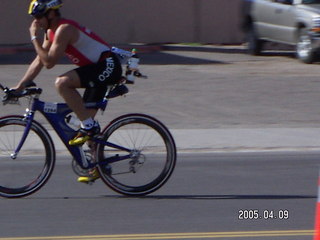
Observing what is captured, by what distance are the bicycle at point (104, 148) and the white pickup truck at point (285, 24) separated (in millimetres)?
10505

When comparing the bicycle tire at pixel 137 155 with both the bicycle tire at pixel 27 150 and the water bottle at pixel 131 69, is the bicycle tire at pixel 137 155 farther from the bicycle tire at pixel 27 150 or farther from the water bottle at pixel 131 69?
the bicycle tire at pixel 27 150

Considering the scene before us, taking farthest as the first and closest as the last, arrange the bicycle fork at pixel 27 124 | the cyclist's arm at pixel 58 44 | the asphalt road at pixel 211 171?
the bicycle fork at pixel 27 124, the cyclist's arm at pixel 58 44, the asphalt road at pixel 211 171

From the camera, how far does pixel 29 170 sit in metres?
8.47

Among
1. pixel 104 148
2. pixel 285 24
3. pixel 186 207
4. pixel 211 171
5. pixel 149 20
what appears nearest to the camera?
pixel 186 207

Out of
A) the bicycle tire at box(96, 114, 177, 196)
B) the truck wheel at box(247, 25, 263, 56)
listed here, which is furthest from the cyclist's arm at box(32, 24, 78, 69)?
the truck wheel at box(247, 25, 263, 56)

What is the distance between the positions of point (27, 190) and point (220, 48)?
17248 millimetres

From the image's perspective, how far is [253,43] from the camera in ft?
70.4

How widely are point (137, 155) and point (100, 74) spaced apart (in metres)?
0.92

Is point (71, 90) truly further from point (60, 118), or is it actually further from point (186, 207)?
point (186, 207)

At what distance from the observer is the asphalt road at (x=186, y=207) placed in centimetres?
678

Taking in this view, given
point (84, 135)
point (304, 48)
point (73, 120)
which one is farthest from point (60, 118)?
point (304, 48)

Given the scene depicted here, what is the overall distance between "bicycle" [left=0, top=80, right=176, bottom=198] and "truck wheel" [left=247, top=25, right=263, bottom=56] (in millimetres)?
13452

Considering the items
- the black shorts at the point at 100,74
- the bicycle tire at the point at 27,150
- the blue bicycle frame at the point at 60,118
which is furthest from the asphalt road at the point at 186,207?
the black shorts at the point at 100,74

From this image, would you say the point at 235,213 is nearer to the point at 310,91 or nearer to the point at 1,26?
the point at 310,91
